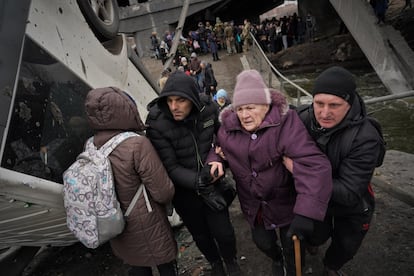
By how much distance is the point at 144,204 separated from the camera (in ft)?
7.39

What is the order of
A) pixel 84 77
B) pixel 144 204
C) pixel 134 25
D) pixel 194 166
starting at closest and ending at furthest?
pixel 144 204 → pixel 194 166 → pixel 84 77 → pixel 134 25

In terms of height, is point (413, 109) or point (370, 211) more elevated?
point (370, 211)

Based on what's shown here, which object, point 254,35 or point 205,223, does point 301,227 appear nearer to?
point 205,223

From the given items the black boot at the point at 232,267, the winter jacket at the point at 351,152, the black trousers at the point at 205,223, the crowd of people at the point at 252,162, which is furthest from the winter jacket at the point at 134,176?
the winter jacket at the point at 351,152

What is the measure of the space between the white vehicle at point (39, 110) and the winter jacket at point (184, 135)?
26.6 inches

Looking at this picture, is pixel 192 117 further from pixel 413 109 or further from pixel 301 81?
pixel 301 81

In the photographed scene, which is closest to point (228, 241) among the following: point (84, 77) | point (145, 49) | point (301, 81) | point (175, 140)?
point (175, 140)

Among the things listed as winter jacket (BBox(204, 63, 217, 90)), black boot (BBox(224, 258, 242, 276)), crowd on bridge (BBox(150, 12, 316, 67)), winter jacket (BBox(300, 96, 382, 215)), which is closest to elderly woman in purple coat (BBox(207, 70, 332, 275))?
winter jacket (BBox(300, 96, 382, 215))

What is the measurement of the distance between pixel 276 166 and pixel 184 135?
68 centimetres

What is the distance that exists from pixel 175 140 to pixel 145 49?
23.8 metres

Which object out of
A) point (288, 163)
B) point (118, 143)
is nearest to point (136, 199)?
point (118, 143)

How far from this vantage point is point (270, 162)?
217 cm

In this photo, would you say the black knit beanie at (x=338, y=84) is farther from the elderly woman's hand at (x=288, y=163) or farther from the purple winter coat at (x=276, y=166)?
the elderly woman's hand at (x=288, y=163)

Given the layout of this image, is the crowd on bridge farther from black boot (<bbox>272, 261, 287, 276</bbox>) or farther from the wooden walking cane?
the wooden walking cane
